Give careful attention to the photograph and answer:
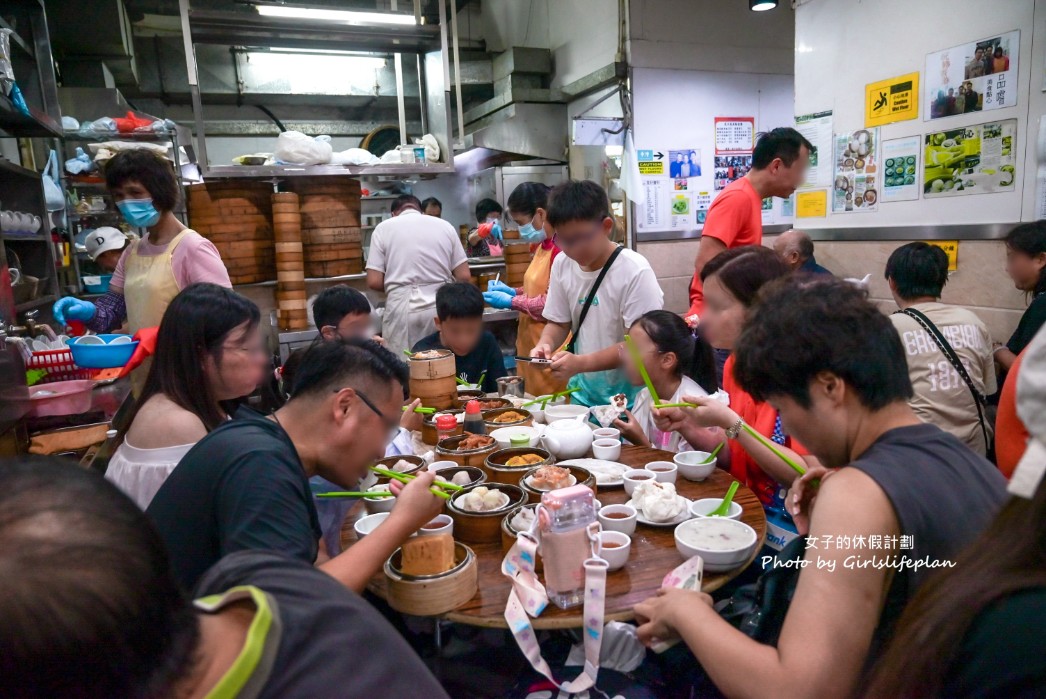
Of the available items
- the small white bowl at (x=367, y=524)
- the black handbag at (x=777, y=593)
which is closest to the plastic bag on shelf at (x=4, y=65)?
the small white bowl at (x=367, y=524)

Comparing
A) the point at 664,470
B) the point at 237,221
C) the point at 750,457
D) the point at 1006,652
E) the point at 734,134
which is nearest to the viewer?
the point at 1006,652

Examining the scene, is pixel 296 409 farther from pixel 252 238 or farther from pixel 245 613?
pixel 252 238

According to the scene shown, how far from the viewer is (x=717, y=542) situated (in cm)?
181

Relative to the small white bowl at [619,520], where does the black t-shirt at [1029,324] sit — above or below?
above

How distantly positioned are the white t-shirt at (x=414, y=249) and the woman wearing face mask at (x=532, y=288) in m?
0.70

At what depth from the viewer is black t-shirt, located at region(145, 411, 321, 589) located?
1469 mm

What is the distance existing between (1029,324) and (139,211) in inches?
193

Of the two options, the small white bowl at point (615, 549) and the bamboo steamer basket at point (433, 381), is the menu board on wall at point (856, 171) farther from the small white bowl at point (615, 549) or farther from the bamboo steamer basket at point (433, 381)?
the small white bowl at point (615, 549)

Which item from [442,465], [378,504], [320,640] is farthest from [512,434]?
[320,640]

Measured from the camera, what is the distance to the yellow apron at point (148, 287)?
3.46m

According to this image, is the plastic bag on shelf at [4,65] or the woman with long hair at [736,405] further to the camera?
the plastic bag on shelf at [4,65]

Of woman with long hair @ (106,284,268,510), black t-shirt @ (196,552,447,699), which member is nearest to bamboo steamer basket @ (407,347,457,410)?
woman with long hair @ (106,284,268,510)

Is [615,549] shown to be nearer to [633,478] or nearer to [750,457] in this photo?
[633,478]

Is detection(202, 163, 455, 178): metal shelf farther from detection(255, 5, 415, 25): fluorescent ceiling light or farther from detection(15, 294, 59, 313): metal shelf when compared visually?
detection(15, 294, 59, 313): metal shelf
